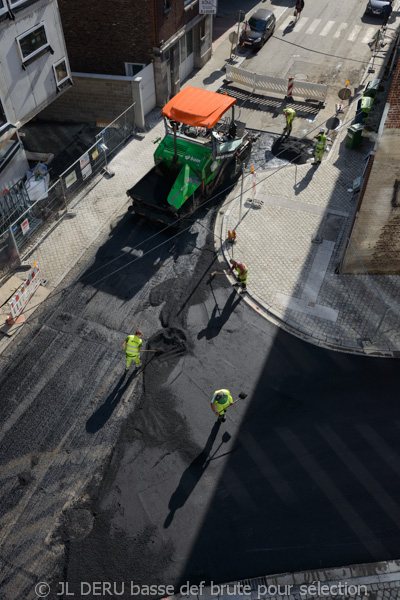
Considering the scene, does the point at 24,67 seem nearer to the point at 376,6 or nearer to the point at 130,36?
the point at 130,36

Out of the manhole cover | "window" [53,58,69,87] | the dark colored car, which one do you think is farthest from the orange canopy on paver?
the dark colored car

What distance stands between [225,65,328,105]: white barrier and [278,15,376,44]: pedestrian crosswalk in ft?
29.8

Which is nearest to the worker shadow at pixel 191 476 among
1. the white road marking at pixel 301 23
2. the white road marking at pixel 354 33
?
the white road marking at pixel 354 33

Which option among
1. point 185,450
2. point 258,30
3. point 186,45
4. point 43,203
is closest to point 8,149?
point 43,203

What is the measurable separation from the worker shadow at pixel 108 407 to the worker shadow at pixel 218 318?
2.35 m

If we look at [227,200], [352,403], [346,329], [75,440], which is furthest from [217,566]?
[227,200]

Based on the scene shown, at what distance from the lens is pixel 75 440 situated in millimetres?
11047

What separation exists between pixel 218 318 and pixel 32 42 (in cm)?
1098

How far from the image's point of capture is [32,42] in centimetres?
1533

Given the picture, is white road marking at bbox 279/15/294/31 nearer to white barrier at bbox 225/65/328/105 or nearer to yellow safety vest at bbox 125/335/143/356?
white barrier at bbox 225/65/328/105

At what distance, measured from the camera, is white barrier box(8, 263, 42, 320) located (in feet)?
43.4

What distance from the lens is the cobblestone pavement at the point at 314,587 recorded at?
9.04m

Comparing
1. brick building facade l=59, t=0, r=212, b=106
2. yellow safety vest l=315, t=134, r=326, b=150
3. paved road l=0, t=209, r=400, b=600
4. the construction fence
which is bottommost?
paved road l=0, t=209, r=400, b=600

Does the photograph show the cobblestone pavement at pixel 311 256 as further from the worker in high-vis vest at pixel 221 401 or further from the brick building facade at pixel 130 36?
the brick building facade at pixel 130 36
